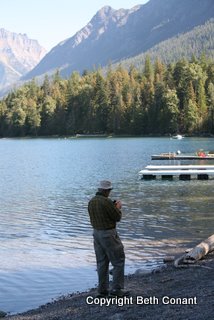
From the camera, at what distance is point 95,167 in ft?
210

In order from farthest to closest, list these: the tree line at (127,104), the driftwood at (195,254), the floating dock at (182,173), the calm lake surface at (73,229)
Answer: the tree line at (127,104) → the floating dock at (182,173) → the calm lake surface at (73,229) → the driftwood at (195,254)

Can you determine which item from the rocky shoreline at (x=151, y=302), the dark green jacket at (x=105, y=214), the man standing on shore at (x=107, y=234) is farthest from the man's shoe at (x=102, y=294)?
the dark green jacket at (x=105, y=214)

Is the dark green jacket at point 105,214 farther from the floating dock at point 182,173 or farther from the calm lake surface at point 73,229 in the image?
the floating dock at point 182,173

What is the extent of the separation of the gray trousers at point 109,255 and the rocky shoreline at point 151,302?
0.42m

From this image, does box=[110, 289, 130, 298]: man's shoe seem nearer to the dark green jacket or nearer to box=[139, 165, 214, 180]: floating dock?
the dark green jacket

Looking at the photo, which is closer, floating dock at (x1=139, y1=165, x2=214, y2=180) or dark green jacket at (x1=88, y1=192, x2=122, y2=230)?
dark green jacket at (x1=88, y1=192, x2=122, y2=230)

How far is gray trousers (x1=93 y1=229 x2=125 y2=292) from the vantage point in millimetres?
11922

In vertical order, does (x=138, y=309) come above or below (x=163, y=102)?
below

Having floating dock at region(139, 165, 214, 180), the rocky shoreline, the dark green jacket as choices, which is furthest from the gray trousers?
floating dock at region(139, 165, 214, 180)

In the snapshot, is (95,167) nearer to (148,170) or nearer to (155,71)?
(148,170)

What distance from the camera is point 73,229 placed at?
2538 cm

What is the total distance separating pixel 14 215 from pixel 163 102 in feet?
425

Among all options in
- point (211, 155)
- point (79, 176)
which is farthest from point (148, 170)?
point (211, 155)

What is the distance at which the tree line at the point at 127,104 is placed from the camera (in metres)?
154
